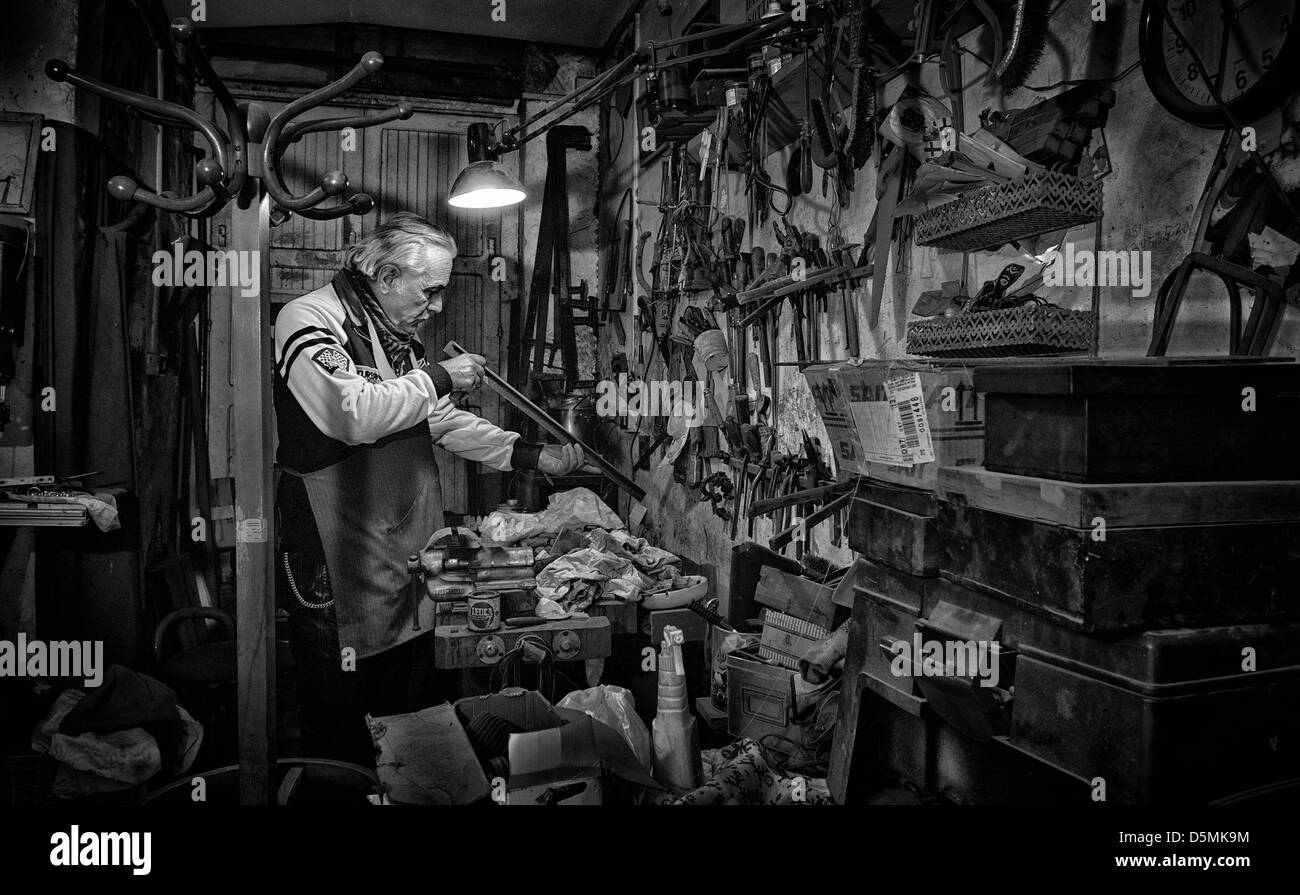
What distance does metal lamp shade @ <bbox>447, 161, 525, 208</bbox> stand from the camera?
106 inches

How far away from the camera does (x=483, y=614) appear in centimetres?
258

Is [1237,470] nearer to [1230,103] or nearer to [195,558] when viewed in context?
[1230,103]

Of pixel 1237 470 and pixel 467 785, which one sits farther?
pixel 467 785

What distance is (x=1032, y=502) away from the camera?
1.29 meters

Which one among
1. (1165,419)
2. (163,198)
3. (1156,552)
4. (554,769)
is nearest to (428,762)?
(554,769)

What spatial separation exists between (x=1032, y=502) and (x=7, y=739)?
350cm

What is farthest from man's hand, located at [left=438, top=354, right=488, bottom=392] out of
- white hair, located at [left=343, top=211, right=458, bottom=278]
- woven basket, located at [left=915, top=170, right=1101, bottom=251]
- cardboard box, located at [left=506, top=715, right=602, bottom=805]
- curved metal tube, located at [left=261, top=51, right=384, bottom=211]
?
woven basket, located at [left=915, top=170, right=1101, bottom=251]

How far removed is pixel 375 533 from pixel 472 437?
0.50m

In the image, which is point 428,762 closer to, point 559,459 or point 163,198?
point 163,198

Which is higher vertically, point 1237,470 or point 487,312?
point 487,312

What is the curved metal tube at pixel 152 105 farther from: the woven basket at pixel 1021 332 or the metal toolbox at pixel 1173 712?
the metal toolbox at pixel 1173 712

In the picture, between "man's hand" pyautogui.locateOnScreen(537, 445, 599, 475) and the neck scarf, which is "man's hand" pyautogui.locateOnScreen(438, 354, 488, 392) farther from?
"man's hand" pyautogui.locateOnScreen(537, 445, 599, 475)

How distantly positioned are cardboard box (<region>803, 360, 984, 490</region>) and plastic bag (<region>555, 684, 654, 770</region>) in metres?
0.82
